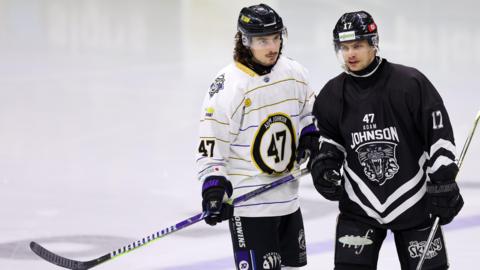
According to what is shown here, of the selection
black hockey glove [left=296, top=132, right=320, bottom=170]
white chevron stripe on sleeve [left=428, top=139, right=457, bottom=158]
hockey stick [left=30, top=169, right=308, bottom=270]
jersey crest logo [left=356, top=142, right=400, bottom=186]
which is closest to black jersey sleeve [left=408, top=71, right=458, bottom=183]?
white chevron stripe on sleeve [left=428, top=139, right=457, bottom=158]

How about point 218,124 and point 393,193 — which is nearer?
point 393,193

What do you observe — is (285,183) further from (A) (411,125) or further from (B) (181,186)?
(B) (181,186)

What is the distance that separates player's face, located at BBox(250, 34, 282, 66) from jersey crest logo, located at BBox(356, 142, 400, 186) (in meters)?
0.50

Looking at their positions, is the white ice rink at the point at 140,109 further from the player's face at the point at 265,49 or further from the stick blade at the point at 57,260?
the player's face at the point at 265,49

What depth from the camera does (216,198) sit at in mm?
3541

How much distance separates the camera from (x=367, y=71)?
3334 millimetres

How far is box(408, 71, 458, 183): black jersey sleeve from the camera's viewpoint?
10.4 feet

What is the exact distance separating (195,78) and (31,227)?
11.6 feet

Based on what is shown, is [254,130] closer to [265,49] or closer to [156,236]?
[265,49]

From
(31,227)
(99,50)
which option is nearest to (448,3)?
(99,50)

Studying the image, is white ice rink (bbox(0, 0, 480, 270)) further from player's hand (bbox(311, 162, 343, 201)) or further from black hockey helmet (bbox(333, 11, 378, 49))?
black hockey helmet (bbox(333, 11, 378, 49))

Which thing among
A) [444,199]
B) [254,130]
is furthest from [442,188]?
[254,130]

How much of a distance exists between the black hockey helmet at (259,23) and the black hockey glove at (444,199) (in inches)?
31.6

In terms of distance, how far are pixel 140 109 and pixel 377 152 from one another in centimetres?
426
